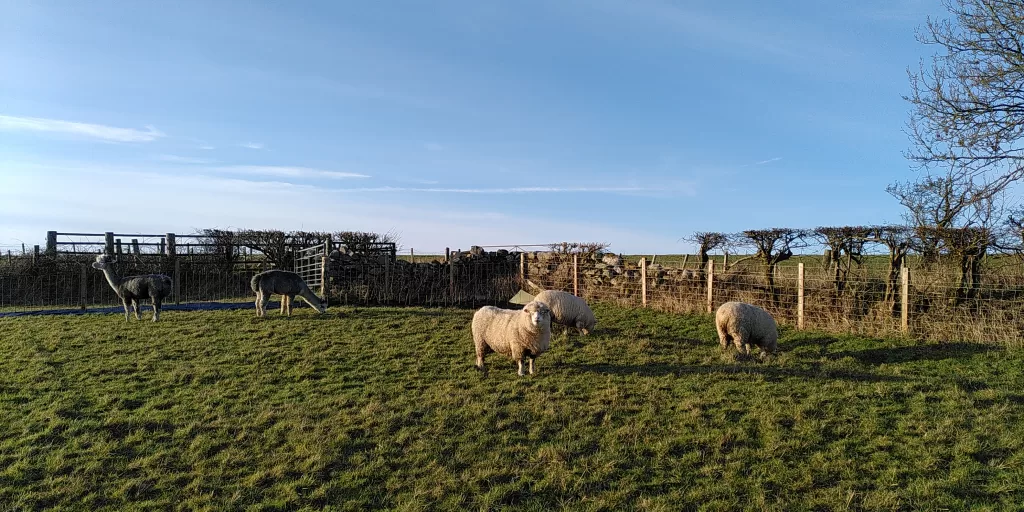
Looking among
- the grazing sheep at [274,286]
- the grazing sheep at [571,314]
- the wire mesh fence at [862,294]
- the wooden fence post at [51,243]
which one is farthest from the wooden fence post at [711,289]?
the wooden fence post at [51,243]

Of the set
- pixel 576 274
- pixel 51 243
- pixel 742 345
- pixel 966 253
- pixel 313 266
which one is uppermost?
pixel 51 243

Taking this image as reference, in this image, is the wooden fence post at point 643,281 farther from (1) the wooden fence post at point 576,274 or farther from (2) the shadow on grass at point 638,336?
(2) the shadow on grass at point 638,336

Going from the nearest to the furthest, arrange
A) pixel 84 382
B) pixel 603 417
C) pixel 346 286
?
1. pixel 603 417
2. pixel 84 382
3. pixel 346 286

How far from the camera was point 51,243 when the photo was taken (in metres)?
17.8

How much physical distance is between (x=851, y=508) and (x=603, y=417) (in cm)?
253

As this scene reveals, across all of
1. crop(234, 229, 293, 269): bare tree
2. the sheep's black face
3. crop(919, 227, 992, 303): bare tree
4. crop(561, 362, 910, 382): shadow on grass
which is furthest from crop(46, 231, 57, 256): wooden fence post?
crop(919, 227, 992, 303): bare tree

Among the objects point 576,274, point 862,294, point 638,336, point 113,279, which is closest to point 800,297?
point 862,294

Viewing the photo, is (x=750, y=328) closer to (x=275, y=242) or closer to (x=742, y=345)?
(x=742, y=345)

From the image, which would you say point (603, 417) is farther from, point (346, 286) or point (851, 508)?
point (346, 286)

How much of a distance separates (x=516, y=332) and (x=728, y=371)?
3.30 metres

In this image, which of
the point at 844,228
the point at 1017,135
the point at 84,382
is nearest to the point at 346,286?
the point at 84,382

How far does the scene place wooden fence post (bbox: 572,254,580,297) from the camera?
16.5 m

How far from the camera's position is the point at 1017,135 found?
974cm

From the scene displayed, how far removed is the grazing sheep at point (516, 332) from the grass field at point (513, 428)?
39cm
